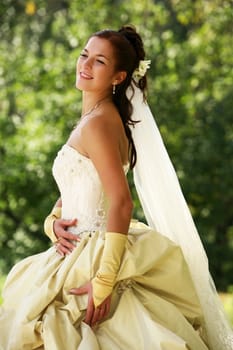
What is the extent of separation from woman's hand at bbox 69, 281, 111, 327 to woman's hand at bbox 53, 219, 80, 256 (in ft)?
0.76

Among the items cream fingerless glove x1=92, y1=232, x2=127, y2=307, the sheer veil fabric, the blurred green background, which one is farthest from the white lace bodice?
the blurred green background

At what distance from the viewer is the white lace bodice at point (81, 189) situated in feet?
9.87

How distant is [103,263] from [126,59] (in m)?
0.83

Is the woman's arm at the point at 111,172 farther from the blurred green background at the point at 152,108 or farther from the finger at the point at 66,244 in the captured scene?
the blurred green background at the point at 152,108

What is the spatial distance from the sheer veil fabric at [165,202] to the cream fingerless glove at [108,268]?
1.71 feet

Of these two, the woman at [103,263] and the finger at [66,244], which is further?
the finger at [66,244]

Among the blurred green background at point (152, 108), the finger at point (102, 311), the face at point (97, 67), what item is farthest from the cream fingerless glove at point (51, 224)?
the blurred green background at point (152, 108)

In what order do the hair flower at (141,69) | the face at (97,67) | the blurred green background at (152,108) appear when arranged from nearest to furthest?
the face at (97,67) < the hair flower at (141,69) < the blurred green background at (152,108)

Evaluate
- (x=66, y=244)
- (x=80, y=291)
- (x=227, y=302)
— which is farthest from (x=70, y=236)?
(x=227, y=302)

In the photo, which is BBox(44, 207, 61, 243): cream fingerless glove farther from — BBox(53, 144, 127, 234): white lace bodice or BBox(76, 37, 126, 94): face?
BBox(76, 37, 126, 94): face

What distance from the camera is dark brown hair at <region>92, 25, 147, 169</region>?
307cm

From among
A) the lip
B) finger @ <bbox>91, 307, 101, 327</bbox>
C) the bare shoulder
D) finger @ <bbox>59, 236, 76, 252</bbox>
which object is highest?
the lip

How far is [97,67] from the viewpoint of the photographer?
306cm

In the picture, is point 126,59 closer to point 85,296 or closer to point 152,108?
point 85,296
